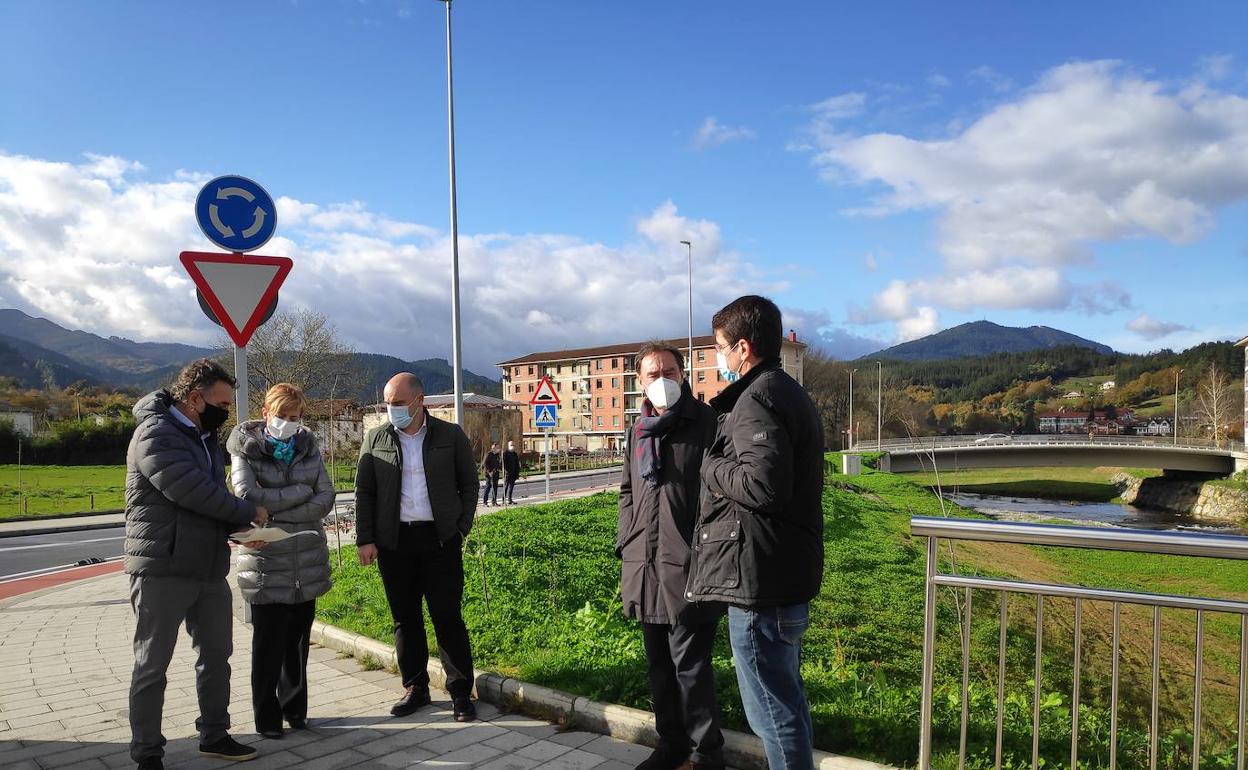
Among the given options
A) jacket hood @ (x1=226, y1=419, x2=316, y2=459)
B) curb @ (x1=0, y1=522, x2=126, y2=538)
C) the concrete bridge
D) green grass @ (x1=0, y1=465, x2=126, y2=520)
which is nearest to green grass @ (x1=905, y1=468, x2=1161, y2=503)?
the concrete bridge

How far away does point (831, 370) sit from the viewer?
95375mm

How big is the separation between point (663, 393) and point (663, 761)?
5.92 feet

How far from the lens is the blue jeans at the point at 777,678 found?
2799 mm

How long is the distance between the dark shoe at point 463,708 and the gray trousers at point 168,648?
1.23m

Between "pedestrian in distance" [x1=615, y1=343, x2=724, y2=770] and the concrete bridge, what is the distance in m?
44.8

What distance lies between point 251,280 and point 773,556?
4.26 meters

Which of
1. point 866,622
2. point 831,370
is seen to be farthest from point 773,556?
point 831,370

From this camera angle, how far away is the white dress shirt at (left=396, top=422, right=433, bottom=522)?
4629 mm

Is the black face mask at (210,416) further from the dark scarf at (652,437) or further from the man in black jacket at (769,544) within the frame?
the man in black jacket at (769,544)

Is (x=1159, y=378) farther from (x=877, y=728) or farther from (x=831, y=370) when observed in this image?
(x=877, y=728)

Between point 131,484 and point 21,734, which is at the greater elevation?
point 131,484

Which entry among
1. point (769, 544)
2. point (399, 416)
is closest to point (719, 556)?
point (769, 544)

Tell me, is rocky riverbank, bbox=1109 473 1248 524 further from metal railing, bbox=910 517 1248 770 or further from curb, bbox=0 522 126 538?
curb, bbox=0 522 126 538

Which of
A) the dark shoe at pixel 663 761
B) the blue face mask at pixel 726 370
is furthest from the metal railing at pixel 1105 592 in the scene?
the dark shoe at pixel 663 761
